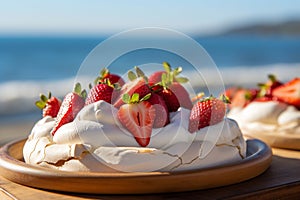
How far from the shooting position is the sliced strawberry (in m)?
1.25

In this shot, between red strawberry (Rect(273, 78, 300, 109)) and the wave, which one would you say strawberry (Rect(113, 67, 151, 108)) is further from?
the wave

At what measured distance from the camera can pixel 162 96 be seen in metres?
1.29

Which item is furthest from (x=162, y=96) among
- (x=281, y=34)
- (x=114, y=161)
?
(x=281, y=34)

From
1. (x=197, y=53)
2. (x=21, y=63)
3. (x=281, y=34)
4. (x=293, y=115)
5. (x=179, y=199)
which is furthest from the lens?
(x=281, y=34)

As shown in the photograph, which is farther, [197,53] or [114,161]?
[197,53]

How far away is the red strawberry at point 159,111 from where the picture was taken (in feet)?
3.95

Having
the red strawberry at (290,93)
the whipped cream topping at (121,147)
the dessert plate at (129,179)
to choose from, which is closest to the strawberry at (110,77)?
the whipped cream topping at (121,147)

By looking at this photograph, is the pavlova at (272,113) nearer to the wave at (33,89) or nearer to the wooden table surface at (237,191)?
the wooden table surface at (237,191)

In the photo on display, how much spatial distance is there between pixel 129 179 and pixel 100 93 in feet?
0.90

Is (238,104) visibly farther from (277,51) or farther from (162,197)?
(277,51)

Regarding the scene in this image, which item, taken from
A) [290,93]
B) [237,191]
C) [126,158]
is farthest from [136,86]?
[290,93]

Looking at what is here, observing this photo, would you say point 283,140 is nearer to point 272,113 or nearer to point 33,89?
point 272,113

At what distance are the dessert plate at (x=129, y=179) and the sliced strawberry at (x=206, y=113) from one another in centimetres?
12

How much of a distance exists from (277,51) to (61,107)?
18.4m
